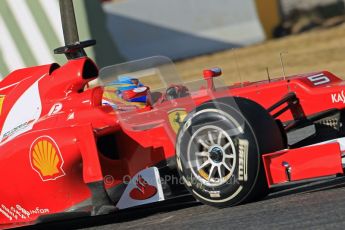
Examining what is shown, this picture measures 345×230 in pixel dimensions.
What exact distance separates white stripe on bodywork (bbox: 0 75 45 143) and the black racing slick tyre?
1.28 meters

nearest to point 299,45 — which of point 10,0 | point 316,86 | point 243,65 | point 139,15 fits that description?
point 243,65

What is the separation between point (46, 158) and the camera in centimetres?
563

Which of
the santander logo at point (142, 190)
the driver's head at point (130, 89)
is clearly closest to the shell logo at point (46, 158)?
the santander logo at point (142, 190)

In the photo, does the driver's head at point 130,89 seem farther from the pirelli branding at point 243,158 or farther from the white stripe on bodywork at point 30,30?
the white stripe on bodywork at point 30,30

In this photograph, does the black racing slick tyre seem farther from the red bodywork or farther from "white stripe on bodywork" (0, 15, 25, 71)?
"white stripe on bodywork" (0, 15, 25, 71)

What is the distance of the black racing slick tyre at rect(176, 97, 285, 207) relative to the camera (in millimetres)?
5086

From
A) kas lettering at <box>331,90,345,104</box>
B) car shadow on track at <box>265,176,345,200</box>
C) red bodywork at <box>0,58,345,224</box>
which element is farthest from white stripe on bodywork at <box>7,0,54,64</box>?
kas lettering at <box>331,90,345,104</box>

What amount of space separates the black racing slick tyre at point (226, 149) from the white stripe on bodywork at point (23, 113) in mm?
1278

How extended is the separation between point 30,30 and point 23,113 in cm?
680

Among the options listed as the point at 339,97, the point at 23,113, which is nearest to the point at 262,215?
the point at 339,97

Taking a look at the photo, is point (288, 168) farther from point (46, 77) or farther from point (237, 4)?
point (237, 4)

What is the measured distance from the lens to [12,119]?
20.4 feet

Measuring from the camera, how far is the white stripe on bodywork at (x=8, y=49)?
12719mm

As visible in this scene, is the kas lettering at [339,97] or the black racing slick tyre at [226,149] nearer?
the black racing slick tyre at [226,149]
